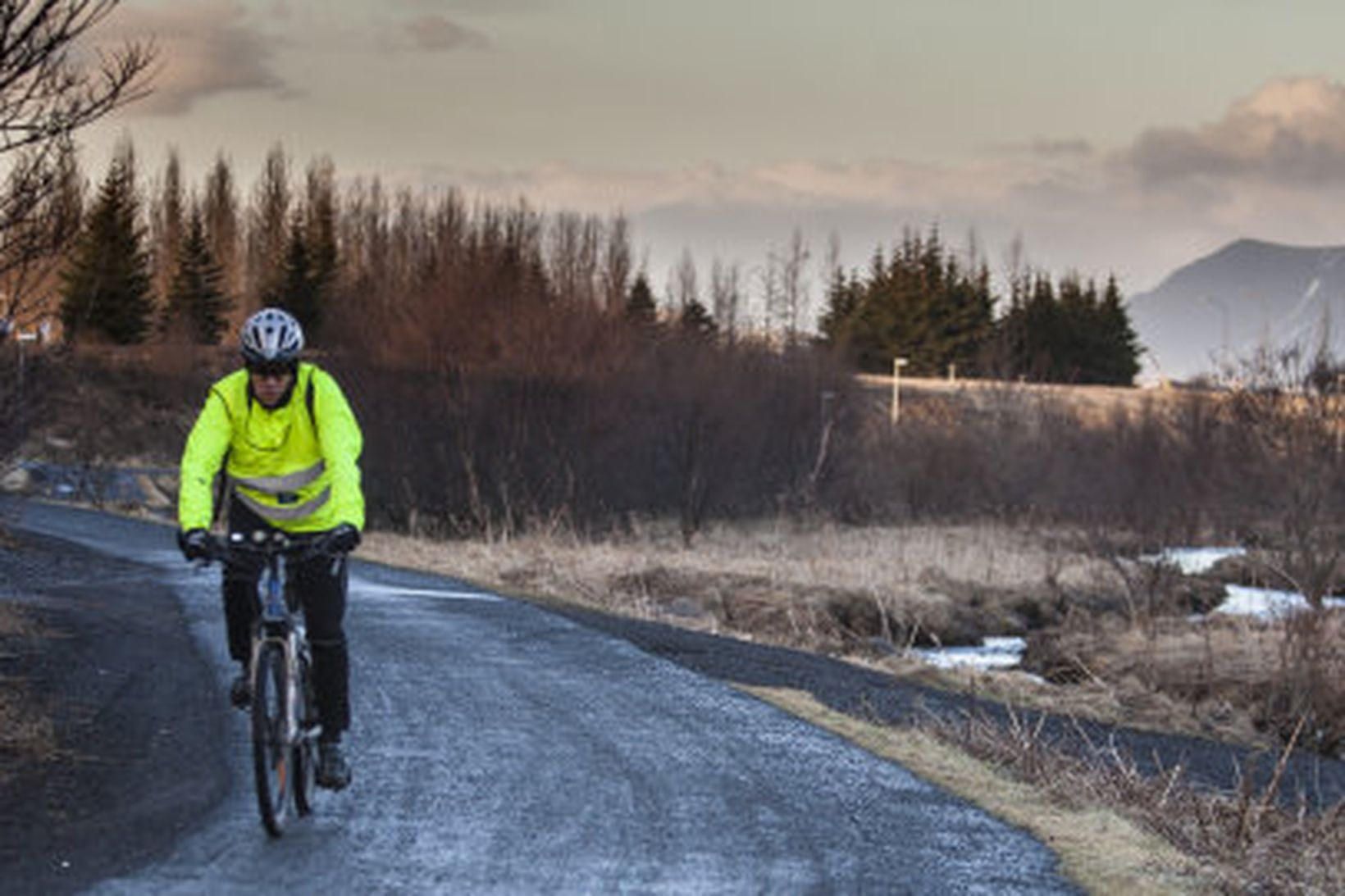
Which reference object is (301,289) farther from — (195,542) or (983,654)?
(195,542)

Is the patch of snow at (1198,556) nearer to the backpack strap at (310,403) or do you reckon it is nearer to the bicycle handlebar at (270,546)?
the backpack strap at (310,403)

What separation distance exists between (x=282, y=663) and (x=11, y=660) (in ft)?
21.9

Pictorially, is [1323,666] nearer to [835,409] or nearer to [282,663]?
[282,663]

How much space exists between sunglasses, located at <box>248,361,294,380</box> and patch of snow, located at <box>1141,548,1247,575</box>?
30.0m

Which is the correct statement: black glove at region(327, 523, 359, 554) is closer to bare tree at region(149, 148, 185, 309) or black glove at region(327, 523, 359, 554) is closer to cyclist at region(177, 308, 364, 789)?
cyclist at region(177, 308, 364, 789)

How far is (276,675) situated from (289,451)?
975 millimetres

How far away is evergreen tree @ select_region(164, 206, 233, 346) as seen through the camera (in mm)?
81125

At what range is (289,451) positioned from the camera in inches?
305

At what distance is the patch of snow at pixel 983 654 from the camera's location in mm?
24448

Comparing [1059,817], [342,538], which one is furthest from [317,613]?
[1059,817]

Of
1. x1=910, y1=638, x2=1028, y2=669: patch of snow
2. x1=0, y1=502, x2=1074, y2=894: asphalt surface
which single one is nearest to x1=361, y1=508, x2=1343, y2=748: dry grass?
x1=910, y1=638, x2=1028, y2=669: patch of snow

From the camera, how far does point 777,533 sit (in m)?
41.5

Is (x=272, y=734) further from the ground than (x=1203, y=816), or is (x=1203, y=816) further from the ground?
(x=272, y=734)

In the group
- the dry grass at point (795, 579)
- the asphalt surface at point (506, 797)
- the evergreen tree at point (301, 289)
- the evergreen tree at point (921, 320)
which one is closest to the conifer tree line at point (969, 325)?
the evergreen tree at point (921, 320)
